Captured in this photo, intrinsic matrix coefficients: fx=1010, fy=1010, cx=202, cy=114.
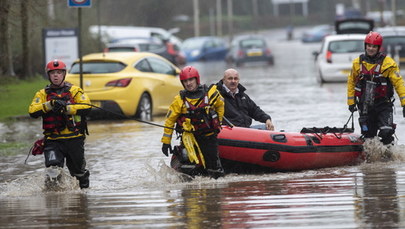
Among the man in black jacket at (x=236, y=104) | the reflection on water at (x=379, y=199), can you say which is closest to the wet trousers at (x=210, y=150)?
the man in black jacket at (x=236, y=104)

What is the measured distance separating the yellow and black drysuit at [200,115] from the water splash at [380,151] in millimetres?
2336

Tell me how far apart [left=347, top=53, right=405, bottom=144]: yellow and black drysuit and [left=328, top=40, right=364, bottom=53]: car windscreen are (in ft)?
51.3

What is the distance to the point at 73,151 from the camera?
1055 centimetres

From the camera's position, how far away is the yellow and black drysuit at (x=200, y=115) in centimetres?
1095

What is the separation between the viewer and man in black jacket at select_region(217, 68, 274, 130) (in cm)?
1225

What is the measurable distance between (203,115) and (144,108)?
915 centimetres

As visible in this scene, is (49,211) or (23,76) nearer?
(49,211)

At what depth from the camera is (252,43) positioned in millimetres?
46656

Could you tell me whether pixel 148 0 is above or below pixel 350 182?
above

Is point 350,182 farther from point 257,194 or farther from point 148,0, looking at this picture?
point 148,0

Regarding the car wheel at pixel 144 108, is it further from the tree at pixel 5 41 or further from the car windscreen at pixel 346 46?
the car windscreen at pixel 346 46

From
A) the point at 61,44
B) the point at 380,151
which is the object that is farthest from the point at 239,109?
the point at 61,44

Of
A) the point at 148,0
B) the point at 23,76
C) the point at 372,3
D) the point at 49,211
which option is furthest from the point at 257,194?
the point at 372,3

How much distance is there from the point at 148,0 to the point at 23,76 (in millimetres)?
46564
